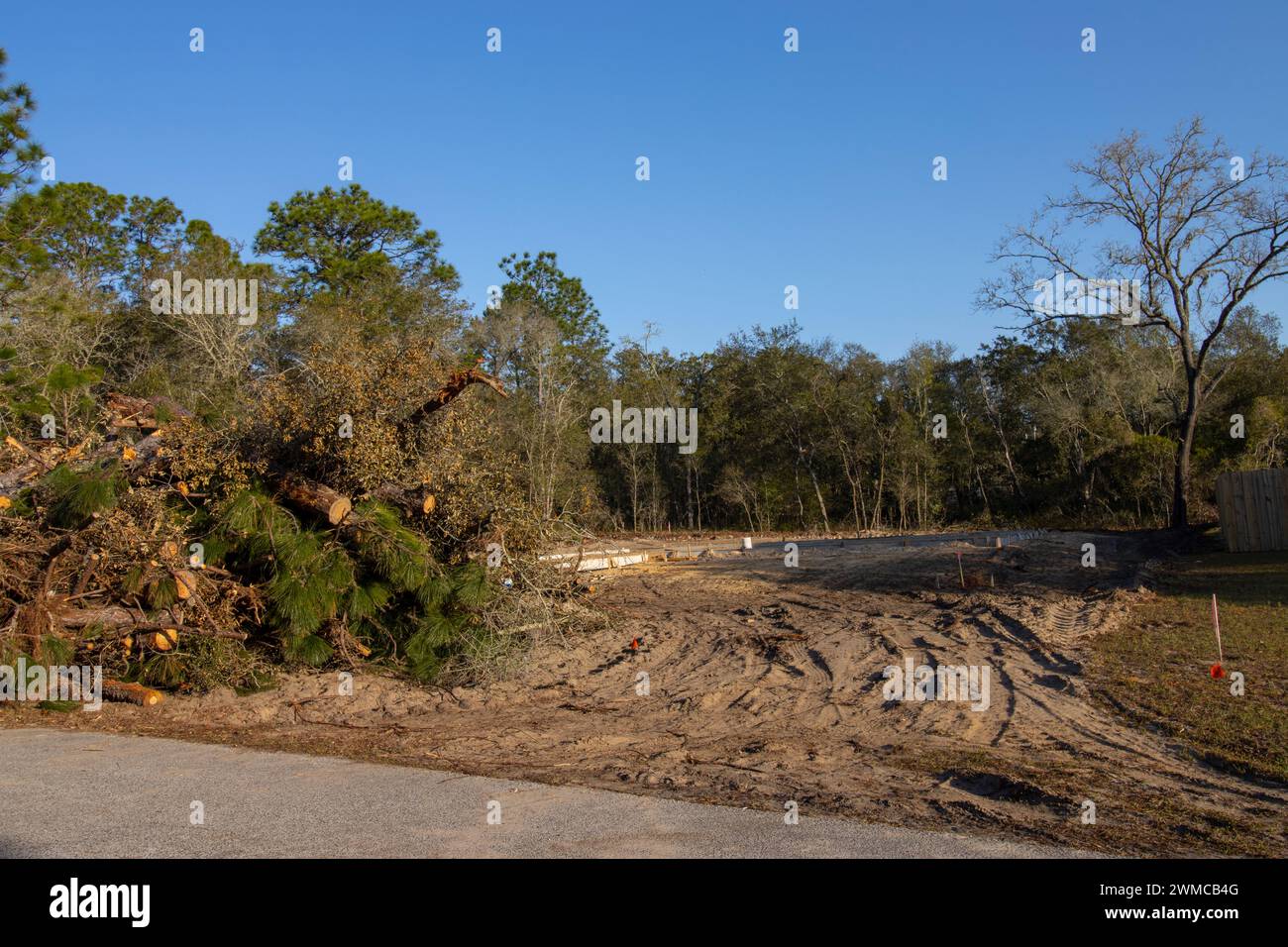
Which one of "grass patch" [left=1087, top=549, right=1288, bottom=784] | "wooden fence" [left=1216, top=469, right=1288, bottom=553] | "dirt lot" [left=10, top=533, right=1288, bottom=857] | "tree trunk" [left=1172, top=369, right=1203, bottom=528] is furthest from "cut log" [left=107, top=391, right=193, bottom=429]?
"tree trunk" [left=1172, top=369, right=1203, bottom=528]

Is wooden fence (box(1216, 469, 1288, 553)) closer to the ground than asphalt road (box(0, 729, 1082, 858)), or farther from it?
farther from it

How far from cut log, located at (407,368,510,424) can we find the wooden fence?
17891 millimetres

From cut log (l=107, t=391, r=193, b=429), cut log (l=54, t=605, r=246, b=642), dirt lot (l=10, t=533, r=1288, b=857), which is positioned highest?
cut log (l=107, t=391, r=193, b=429)

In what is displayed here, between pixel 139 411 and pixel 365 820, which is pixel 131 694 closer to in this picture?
pixel 139 411

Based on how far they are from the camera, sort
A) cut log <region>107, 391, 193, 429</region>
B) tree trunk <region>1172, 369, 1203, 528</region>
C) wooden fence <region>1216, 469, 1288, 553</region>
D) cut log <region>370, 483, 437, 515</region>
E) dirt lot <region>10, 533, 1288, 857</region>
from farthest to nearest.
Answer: tree trunk <region>1172, 369, 1203, 528</region> → wooden fence <region>1216, 469, 1288, 553</region> → cut log <region>107, 391, 193, 429</region> → cut log <region>370, 483, 437, 515</region> → dirt lot <region>10, 533, 1288, 857</region>

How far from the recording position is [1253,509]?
71.9 feet

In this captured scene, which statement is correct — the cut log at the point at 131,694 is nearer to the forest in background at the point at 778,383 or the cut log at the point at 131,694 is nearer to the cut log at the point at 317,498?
the cut log at the point at 317,498

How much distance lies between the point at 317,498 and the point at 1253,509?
20.5 meters

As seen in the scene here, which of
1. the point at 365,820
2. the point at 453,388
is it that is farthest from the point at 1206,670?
the point at 453,388

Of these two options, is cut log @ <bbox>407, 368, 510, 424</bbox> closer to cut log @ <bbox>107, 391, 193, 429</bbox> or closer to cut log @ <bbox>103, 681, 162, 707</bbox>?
cut log @ <bbox>107, 391, 193, 429</bbox>

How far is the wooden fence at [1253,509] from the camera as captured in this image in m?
21.5

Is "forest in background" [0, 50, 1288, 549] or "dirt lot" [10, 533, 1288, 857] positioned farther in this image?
"forest in background" [0, 50, 1288, 549]

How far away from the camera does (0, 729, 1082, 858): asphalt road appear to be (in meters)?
5.84

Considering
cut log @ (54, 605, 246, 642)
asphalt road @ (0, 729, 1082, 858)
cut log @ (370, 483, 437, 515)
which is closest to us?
asphalt road @ (0, 729, 1082, 858)
